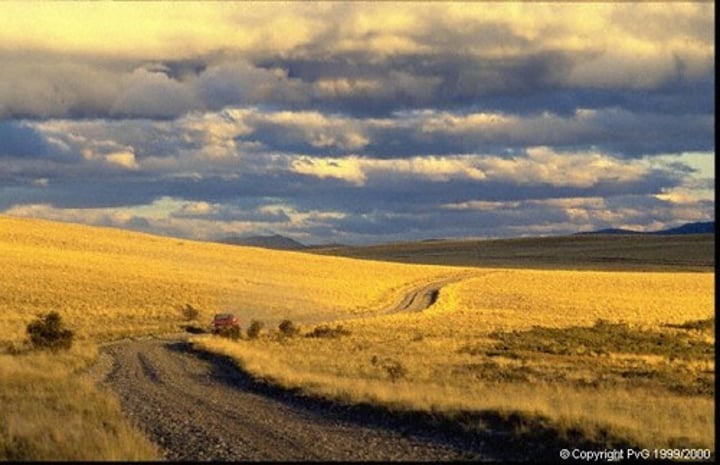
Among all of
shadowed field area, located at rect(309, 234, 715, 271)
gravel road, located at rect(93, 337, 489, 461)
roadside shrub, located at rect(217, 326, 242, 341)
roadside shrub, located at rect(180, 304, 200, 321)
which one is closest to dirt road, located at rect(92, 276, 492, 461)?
gravel road, located at rect(93, 337, 489, 461)

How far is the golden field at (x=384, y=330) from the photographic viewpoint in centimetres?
1805

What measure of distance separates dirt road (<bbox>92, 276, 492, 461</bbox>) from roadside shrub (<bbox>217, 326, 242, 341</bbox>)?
17739mm

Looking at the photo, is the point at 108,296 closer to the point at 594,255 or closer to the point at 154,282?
the point at 154,282

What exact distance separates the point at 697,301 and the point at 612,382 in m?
56.5

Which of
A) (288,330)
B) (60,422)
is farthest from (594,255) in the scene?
(60,422)

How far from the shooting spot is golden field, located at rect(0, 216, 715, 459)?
1805cm

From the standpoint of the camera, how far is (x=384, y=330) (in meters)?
49.0

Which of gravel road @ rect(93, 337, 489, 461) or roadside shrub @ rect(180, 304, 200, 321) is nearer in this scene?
gravel road @ rect(93, 337, 489, 461)

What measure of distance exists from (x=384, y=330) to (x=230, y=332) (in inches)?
305

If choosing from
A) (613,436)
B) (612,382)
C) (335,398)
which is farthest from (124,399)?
(612,382)

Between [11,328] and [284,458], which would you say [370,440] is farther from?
[11,328]

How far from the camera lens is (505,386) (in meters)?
23.6

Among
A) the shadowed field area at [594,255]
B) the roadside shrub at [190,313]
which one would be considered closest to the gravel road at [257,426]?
the roadside shrub at [190,313]

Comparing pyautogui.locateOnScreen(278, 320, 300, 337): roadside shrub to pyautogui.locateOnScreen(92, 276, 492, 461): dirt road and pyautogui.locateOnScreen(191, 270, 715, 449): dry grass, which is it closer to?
pyautogui.locateOnScreen(191, 270, 715, 449): dry grass
